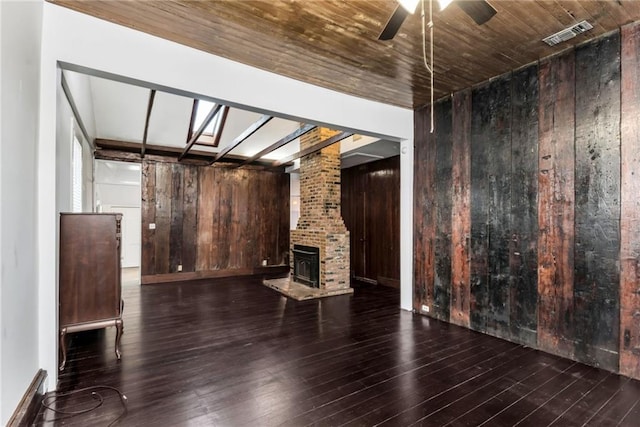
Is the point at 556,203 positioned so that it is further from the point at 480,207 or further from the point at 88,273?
the point at 88,273

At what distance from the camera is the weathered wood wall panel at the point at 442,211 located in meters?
4.06

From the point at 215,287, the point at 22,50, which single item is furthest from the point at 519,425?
the point at 215,287

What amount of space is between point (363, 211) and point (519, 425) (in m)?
5.66

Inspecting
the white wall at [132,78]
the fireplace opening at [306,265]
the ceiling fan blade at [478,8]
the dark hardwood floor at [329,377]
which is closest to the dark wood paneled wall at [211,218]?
the fireplace opening at [306,265]

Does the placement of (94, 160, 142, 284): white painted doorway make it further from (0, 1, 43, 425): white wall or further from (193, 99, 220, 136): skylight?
(0, 1, 43, 425): white wall

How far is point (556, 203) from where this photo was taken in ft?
10.00

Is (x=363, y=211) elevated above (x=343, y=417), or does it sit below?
above

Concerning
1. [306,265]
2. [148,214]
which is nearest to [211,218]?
[148,214]

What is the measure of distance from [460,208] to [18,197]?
417 centimetres

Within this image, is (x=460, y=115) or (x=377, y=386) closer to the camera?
(x=377, y=386)

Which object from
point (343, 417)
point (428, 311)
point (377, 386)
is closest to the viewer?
point (343, 417)

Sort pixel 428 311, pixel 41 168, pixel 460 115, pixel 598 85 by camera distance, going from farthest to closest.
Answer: pixel 428 311 → pixel 460 115 → pixel 598 85 → pixel 41 168

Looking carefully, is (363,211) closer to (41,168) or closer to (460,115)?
(460,115)

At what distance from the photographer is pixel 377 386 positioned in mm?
2430
